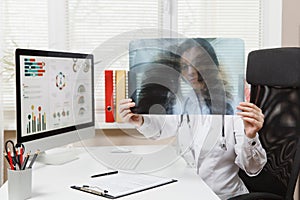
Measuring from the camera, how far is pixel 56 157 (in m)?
1.72

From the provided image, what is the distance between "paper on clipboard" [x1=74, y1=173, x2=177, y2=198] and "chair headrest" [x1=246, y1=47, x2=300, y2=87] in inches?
23.1

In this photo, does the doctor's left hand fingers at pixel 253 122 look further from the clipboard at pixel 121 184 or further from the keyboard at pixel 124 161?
the keyboard at pixel 124 161

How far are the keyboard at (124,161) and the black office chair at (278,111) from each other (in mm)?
472

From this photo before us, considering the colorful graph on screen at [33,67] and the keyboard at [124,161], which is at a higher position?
the colorful graph on screen at [33,67]

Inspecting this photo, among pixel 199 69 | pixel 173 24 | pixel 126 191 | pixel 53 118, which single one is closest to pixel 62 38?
pixel 173 24

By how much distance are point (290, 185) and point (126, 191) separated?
2.06ft

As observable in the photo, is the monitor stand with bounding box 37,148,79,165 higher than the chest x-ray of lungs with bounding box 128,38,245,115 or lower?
lower

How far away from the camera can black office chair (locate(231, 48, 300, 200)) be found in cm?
159

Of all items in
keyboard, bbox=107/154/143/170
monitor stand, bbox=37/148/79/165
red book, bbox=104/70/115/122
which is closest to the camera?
keyboard, bbox=107/154/143/170

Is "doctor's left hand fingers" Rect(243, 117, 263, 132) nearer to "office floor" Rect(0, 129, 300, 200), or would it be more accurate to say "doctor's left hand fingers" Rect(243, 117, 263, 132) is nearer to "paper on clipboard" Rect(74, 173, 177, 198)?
"paper on clipboard" Rect(74, 173, 177, 198)

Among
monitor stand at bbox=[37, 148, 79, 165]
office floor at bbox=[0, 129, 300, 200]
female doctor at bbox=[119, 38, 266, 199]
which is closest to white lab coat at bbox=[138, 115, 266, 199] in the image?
female doctor at bbox=[119, 38, 266, 199]

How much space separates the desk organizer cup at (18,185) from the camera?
1184mm

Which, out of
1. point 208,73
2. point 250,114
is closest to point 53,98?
point 208,73

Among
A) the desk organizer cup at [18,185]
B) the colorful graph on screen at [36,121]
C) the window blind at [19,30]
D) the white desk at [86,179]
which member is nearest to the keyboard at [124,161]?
the white desk at [86,179]
